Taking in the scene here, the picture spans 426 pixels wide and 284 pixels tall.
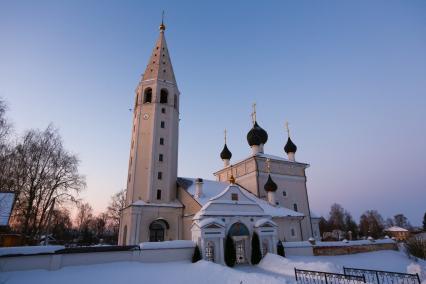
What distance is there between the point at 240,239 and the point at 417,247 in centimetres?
1752

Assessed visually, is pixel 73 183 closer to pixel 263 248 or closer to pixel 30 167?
pixel 30 167

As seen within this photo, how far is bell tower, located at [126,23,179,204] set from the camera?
24.2 meters

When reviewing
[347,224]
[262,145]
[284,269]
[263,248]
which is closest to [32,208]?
[263,248]

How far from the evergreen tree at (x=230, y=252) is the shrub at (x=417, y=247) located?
60.2ft

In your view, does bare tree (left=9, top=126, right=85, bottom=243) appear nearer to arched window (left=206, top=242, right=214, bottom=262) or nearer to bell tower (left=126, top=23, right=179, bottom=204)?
bell tower (left=126, top=23, right=179, bottom=204)

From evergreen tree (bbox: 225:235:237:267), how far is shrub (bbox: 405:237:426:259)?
723 inches

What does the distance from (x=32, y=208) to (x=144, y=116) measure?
1226 cm

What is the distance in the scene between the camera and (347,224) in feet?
242

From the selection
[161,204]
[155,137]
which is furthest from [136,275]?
[155,137]

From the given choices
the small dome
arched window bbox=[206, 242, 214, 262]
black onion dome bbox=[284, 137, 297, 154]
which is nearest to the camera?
arched window bbox=[206, 242, 214, 262]

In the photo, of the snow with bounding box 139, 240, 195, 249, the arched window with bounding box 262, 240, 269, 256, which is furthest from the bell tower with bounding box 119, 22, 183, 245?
the arched window with bounding box 262, 240, 269, 256

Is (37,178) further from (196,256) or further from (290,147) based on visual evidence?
(290,147)

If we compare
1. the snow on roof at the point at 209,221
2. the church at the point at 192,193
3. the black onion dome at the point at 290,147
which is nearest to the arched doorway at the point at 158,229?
the church at the point at 192,193

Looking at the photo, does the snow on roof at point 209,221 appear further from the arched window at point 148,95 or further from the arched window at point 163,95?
the arched window at point 148,95
